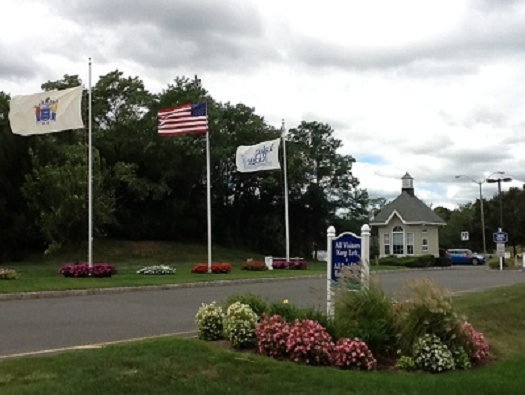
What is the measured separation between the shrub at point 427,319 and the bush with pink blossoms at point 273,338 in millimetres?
1615

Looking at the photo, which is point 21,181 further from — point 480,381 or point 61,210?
point 480,381

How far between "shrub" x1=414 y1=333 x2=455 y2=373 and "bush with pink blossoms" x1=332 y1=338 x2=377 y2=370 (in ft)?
1.95

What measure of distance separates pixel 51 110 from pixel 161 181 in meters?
30.0

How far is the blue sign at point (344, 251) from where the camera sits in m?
11.1

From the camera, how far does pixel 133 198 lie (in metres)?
58.8

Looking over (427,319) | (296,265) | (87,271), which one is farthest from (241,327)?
(296,265)

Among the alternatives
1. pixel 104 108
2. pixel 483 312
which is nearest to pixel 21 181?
pixel 104 108

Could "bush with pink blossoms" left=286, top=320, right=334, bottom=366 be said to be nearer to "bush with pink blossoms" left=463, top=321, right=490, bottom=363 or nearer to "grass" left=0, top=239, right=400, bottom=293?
"bush with pink blossoms" left=463, top=321, right=490, bottom=363

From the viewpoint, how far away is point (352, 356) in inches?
348

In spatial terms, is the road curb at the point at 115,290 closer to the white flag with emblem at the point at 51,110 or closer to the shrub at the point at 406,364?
the white flag with emblem at the point at 51,110

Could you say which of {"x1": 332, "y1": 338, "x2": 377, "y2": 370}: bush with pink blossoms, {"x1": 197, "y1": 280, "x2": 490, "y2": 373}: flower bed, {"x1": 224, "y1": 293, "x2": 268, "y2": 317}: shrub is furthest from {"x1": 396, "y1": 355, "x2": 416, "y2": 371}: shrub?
{"x1": 224, "y1": 293, "x2": 268, "y2": 317}: shrub

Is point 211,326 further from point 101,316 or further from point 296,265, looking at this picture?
point 296,265

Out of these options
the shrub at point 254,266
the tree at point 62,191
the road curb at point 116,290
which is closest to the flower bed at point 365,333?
the road curb at point 116,290

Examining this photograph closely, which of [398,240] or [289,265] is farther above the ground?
[398,240]
